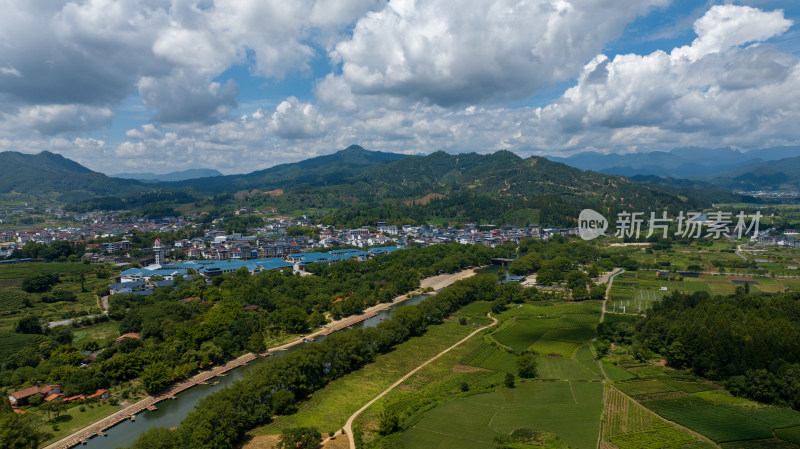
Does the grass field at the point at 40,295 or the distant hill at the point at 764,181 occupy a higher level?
the distant hill at the point at 764,181

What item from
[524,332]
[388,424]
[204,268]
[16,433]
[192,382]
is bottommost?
[192,382]

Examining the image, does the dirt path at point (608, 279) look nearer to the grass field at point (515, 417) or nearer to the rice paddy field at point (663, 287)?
the rice paddy field at point (663, 287)

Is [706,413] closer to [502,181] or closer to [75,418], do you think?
[75,418]

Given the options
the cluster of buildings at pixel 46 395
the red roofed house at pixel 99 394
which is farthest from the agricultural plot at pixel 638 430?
the cluster of buildings at pixel 46 395

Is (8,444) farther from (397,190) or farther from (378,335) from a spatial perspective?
(397,190)

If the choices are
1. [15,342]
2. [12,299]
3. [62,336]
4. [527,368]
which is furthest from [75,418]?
[12,299]

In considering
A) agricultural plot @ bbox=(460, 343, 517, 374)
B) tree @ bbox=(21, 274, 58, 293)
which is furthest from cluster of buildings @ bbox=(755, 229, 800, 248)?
tree @ bbox=(21, 274, 58, 293)
